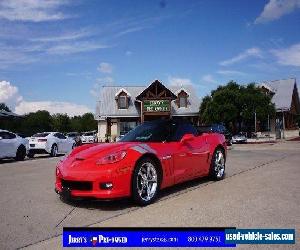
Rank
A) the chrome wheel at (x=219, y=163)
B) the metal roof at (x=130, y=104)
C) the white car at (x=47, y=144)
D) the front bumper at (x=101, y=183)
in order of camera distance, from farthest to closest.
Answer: the metal roof at (x=130, y=104) < the white car at (x=47, y=144) < the chrome wheel at (x=219, y=163) < the front bumper at (x=101, y=183)

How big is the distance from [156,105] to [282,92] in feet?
53.2

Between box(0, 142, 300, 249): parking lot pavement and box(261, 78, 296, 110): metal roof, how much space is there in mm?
39220

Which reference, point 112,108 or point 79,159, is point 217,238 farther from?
point 112,108

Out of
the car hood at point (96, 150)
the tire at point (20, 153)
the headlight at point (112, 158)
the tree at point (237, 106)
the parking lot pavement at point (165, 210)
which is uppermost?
the tree at point (237, 106)

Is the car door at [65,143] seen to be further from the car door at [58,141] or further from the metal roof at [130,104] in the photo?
the metal roof at [130,104]

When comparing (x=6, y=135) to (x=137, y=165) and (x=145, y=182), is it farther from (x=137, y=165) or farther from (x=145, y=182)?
(x=137, y=165)

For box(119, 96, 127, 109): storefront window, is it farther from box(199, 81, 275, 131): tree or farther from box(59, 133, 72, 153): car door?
box(59, 133, 72, 153): car door

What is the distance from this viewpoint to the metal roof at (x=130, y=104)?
45.1 metres

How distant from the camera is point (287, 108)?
44188mm

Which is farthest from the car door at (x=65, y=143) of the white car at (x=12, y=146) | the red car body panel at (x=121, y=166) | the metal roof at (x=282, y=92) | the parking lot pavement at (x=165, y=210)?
the metal roof at (x=282, y=92)

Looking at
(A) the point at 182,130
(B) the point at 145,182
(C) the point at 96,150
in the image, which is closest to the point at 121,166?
(B) the point at 145,182

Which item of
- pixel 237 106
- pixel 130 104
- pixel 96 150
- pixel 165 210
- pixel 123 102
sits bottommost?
pixel 165 210

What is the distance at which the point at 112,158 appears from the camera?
5.91 meters

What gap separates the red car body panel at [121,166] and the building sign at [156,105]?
36424 millimetres
